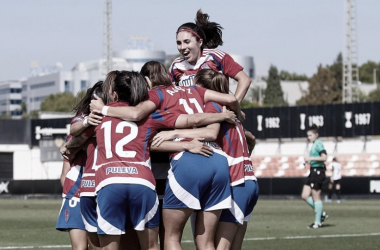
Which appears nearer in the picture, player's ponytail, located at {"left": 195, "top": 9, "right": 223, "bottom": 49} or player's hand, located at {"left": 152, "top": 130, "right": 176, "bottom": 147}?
player's hand, located at {"left": 152, "top": 130, "right": 176, "bottom": 147}

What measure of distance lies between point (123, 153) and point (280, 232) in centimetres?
1079

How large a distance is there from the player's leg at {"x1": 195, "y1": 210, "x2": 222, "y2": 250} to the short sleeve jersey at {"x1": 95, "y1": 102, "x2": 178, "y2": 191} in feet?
2.30

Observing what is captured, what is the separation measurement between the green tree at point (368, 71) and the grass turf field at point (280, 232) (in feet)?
476

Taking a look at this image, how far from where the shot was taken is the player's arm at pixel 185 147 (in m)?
→ 7.88

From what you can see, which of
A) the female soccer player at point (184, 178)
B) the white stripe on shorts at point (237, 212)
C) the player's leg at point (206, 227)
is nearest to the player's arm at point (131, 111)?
the female soccer player at point (184, 178)

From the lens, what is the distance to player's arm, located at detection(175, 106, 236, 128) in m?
8.04

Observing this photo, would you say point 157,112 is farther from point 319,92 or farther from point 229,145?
point 319,92

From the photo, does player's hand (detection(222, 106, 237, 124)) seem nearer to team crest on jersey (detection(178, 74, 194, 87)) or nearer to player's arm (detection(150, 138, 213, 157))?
player's arm (detection(150, 138, 213, 157))

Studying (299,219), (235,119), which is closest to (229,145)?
(235,119)

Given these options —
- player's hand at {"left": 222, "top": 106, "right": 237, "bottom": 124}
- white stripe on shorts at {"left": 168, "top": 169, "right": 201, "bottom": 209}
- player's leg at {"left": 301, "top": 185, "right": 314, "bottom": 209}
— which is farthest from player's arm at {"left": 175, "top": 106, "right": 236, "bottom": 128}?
player's leg at {"left": 301, "top": 185, "right": 314, "bottom": 209}

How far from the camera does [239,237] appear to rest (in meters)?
9.12

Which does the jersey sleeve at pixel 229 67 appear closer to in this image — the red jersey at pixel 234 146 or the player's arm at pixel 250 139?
the player's arm at pixel 250 139

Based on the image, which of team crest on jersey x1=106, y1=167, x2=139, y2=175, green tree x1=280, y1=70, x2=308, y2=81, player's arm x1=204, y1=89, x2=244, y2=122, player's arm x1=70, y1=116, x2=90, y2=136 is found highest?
green tree x1=280, y1=70, x2=308, y2=81

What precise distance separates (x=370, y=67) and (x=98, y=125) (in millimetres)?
168229
